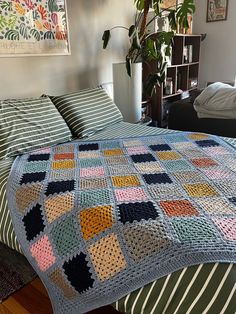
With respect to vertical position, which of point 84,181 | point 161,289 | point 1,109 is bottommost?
point 161,289

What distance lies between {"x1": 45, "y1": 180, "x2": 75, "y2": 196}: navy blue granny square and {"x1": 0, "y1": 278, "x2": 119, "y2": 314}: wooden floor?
1.81ft

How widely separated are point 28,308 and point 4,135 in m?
0.91

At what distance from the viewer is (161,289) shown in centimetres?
78

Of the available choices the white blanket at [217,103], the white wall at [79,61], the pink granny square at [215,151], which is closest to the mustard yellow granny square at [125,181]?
the pink granny square at [215,151]

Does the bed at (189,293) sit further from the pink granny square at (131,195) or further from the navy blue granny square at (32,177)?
the navy blue granny square at (32,177)

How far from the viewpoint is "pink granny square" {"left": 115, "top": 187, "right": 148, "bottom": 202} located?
104cm

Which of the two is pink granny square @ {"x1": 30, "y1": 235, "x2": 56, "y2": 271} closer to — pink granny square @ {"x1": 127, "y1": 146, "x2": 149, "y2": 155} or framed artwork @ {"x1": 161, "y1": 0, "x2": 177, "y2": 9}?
pink granny square @ {"x1": 127, "y1": 146, "x2": 149, "y2": 155}

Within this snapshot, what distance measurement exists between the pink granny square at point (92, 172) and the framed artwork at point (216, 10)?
3464mm

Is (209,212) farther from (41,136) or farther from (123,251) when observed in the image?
(41,136)

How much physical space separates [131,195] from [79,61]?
1.80m

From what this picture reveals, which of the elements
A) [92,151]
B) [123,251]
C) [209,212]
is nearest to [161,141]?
[92,151]

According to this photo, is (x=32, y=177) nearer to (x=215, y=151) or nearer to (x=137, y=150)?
(x=137, y=150)

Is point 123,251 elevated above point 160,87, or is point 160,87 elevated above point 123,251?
point 160,87

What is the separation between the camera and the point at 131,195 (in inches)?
42.0
